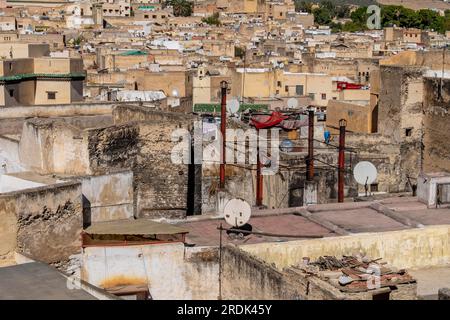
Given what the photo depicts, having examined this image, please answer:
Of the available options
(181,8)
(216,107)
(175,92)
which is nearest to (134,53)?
(175,92)

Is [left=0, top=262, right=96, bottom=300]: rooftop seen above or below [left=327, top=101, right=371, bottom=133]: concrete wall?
above

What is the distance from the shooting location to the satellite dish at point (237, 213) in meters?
12.1

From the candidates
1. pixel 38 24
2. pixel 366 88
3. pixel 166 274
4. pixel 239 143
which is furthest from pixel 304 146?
pixel 38 24

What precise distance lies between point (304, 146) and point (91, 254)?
26.9ft

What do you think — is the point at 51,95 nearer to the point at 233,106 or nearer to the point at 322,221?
the point at 233,106

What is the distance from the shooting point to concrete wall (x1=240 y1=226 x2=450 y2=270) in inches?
440

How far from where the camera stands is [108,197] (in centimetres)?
1306

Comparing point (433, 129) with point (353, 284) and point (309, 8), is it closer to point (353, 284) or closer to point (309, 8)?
point (353, 284)

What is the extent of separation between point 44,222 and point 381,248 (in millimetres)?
3838

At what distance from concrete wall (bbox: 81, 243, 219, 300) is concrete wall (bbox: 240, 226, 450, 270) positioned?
52cm

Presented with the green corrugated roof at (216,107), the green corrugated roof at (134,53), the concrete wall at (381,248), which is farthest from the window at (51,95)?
the green corrugated roof at (134,53)

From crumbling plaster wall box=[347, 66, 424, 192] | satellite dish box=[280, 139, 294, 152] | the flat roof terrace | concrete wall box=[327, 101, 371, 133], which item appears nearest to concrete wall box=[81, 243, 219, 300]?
the flat roof terrace

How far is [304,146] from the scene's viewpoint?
18641mm

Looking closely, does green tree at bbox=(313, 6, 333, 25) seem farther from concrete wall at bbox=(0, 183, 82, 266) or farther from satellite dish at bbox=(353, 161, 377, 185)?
concrete wall at bbox=(0, 183, 82, 266)
